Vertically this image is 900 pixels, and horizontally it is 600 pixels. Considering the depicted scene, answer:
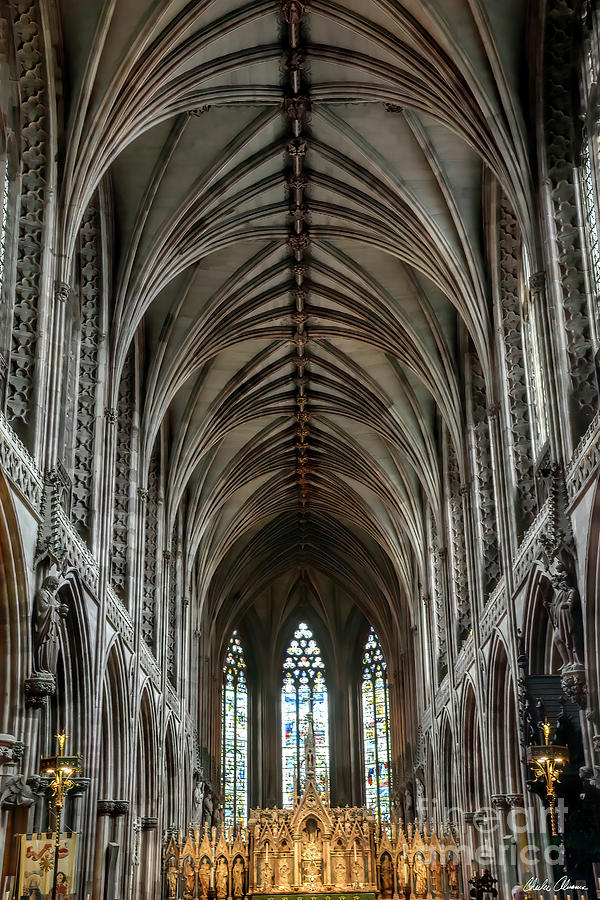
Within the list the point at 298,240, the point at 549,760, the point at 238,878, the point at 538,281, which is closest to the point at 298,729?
the point at 238,878

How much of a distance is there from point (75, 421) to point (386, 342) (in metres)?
10.7

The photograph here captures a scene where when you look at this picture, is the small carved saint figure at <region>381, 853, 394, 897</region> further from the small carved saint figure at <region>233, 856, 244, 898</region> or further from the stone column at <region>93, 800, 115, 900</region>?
the stone column at <region>93, 800, 115, 900</region>

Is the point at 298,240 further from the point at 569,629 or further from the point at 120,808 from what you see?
the point at 569,629

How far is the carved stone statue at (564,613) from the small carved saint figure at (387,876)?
46.8 ft

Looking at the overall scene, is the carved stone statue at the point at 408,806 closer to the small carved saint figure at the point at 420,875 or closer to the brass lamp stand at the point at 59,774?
the small carved saint figure at the point at 420,875

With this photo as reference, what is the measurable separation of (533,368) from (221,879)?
586 inches

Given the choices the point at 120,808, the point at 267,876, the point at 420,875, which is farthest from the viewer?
the point at 267,876


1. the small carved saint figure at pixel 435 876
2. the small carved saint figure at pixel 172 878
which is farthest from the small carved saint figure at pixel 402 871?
the small carved saint figure at pixel 172 878

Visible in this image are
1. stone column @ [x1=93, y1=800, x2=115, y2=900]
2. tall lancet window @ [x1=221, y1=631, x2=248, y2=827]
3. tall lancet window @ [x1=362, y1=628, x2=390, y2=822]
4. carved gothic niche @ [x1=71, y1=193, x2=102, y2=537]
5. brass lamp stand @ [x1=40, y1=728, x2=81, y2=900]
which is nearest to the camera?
brass lamp stand @ [x1=40, y1=728, x2=81, y2=900]

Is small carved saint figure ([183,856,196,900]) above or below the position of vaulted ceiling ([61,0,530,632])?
below

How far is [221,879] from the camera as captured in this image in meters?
27.1

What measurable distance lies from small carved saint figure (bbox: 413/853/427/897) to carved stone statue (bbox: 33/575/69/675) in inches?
585

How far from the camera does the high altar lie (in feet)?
88.7

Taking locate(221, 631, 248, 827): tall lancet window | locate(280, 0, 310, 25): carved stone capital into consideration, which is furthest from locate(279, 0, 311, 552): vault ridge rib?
locate(221, 631, 248, 827): tall lancet window
